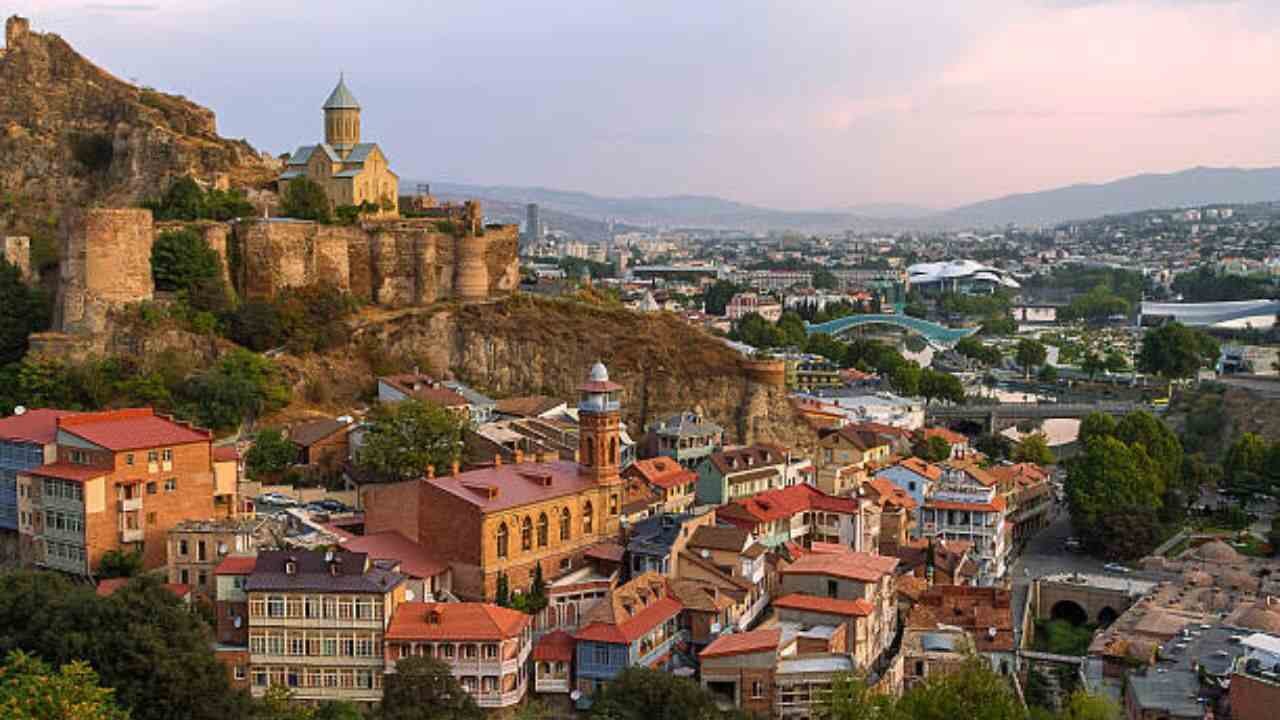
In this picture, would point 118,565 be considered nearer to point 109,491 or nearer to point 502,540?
point 109,491

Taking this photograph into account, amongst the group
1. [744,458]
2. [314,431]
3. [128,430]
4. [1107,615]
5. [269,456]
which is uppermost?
[128,430]

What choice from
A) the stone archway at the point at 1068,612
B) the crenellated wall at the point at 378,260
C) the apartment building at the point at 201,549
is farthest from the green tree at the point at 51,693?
Answer: the stone archway at the point at 1068,612

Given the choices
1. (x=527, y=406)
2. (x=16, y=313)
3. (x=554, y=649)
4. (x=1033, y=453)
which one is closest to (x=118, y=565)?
(x=554, y=649)

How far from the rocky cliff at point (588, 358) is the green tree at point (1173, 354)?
30651 mm

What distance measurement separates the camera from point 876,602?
87.5 feet

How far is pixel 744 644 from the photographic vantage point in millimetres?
23422

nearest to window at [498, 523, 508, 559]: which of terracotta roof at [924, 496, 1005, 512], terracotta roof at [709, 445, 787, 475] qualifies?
terracotta roof at [709, 445, 787, 475]

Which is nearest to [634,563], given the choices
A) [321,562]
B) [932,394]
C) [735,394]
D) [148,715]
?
[321,562]

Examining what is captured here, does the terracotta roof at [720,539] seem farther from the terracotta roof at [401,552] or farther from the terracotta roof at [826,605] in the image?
the terracotta roof at [401,552]

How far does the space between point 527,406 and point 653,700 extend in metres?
17.8

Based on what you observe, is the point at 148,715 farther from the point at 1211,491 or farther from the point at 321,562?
the point at 1211,491

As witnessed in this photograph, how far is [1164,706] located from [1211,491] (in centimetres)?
2606

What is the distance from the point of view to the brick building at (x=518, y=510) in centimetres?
2541

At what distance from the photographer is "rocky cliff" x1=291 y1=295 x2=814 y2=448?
1644 inches
